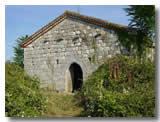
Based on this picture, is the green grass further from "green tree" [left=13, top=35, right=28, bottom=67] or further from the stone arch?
"green tree" [left=13, top=35, right=28, bottom=67]

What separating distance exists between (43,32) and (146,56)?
14.9 ft

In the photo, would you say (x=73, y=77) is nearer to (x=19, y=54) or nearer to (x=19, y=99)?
(x=19, y=54)

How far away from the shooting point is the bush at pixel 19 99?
269 inches

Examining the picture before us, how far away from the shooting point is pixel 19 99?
7117 mm

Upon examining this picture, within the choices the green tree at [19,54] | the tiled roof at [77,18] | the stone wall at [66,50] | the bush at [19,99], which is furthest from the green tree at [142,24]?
the green tree at [19,54]

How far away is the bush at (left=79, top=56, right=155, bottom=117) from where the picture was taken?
6487 millimetres

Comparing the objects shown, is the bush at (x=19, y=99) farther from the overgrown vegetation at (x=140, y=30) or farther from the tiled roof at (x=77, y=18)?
the overgrown vegetation at (x=140, y=30)

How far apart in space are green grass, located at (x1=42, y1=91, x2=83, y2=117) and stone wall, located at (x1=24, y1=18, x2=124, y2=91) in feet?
2.53

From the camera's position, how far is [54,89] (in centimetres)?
980

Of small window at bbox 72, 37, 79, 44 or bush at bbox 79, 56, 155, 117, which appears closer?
bush at bbox 79, 56, 155, 117

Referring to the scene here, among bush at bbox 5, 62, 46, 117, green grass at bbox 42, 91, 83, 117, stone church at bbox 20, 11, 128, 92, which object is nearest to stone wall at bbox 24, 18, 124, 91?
stone church at bbox 20, 11, 128, 92

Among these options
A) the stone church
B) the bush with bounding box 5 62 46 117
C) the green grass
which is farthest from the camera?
the stone church

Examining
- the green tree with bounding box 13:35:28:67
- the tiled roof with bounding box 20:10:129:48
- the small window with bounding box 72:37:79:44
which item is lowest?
the green tree with bounding box 13:35:28:67

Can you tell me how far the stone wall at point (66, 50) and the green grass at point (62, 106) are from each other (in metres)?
0.77
